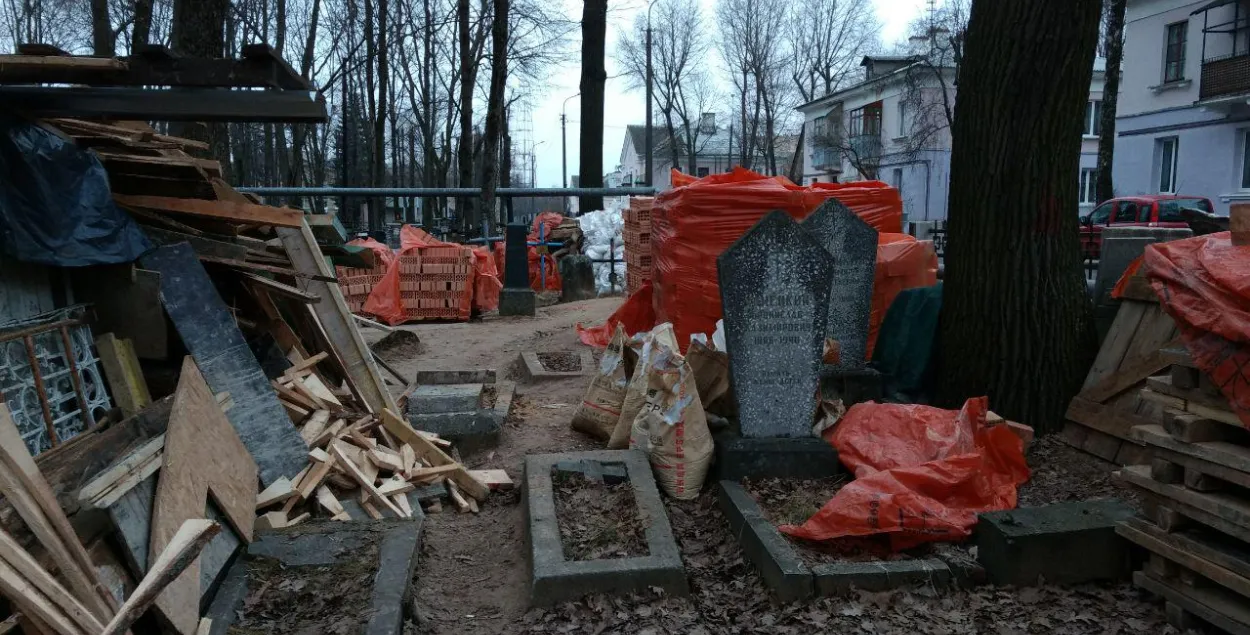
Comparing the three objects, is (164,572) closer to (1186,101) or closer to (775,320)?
(775,320)

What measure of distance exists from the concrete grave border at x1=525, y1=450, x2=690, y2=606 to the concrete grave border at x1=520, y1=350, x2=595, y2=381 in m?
3.15

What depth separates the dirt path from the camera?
4.14 meters

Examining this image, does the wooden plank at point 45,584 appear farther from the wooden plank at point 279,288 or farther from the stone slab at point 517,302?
the stone slab at point 517,302

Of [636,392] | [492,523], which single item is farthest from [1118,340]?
[492,523]

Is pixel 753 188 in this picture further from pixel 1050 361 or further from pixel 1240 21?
pixel 1240 21

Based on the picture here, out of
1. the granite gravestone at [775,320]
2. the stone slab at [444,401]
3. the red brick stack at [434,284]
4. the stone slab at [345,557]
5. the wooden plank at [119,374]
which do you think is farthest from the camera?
the red brick stack at [434,284]

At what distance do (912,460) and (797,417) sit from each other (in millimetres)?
719

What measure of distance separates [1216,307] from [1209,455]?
565mm

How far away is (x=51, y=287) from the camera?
4.64 m

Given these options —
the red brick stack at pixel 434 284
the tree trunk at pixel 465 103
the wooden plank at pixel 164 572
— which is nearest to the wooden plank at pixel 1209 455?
the wooden plank at pixel 164 572

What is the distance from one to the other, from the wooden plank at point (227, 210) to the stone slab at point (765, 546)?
9.80 feet

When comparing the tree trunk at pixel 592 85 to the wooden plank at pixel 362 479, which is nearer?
the wooden plank at pixel 362 479

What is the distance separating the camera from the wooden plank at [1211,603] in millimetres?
3299

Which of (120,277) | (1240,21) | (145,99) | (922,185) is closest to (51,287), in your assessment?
(120,277)
